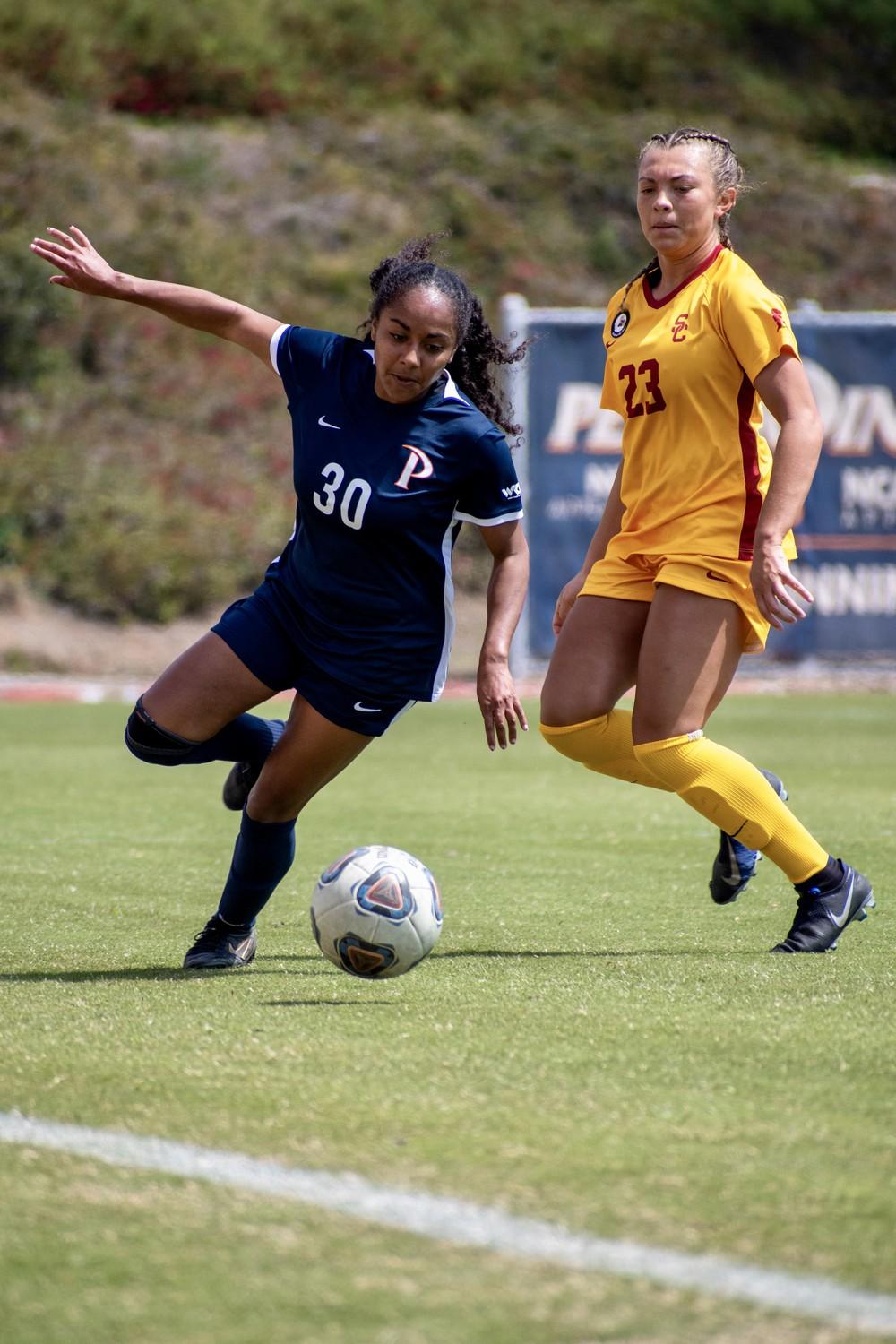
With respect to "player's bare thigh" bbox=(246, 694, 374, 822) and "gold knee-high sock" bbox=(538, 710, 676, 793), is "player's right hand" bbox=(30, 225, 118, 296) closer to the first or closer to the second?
"player's bare thigh" bbox=(246, 694, 374, 822)

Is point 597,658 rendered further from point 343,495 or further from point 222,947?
point 222,947

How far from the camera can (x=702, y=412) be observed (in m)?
5.07

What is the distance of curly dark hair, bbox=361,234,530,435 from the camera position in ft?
15.6

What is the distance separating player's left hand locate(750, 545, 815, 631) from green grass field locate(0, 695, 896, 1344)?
97cm

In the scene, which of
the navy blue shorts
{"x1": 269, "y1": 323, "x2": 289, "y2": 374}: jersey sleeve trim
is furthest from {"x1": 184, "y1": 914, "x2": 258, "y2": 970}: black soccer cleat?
{"x1": 269, "y1": 323, "x2": 289, "y2": 374}: jersey sleeve trim

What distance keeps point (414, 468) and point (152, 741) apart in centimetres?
105

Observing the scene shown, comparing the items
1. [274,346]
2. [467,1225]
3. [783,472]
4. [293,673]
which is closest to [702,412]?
[783,472]

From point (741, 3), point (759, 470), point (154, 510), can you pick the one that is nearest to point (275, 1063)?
point (759, 470)

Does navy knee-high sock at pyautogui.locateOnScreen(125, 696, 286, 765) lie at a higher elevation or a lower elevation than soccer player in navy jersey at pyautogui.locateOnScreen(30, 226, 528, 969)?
lower

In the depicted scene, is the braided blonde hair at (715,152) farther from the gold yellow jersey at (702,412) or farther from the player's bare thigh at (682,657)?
the player's bare thigh at (682,657)

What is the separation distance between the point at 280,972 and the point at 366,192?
2707cm

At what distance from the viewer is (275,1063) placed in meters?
3.64

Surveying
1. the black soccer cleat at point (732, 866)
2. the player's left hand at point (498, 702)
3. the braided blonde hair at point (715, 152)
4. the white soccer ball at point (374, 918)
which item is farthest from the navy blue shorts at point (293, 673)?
the braided blonde hair at point (715, 152)

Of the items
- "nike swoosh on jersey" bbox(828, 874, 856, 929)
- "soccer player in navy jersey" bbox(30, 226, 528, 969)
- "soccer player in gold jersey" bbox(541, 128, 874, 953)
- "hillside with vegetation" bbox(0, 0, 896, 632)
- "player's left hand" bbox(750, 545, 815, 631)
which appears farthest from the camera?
"hillside with vegetation" bbox(0, 0, 896, 632)
